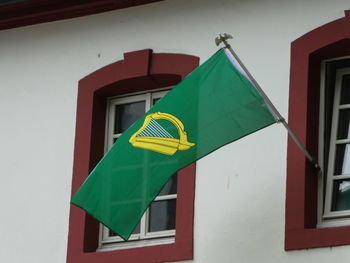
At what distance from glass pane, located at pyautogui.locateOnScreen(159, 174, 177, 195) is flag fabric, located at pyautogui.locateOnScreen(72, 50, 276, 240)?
1.27m

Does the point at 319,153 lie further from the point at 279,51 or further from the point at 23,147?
the point at 23,147

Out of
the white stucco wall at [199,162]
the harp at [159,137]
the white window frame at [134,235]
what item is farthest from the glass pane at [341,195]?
the white window frame at [134,235]

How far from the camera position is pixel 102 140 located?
17391mm

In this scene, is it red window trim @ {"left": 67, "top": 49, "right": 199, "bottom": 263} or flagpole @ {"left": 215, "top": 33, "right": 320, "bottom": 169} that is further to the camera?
red window trim @ {"left": 67, "top": 49, "right": 199, "bottom": 263}

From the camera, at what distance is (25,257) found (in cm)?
1700

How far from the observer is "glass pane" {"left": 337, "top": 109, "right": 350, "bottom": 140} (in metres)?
16.1

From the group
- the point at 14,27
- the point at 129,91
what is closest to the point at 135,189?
the point at 129,91

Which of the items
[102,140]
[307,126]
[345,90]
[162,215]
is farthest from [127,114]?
[345,90]

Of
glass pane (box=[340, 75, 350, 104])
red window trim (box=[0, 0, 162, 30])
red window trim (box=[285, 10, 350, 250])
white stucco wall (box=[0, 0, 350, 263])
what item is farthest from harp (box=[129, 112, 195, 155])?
red window trim (box=[0, 0, 162, 30])

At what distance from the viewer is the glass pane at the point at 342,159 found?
52.3 feet

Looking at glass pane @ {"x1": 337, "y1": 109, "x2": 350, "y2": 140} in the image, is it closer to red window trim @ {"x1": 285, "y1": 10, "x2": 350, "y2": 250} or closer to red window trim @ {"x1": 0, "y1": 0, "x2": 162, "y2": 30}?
red window trim @ {"x1": 285, "y1": 10, "x2": 350, "y2": 250}

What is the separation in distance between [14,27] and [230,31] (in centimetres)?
269

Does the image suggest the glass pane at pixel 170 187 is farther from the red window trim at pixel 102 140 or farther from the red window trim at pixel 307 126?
the red window trim at pixel 307 126

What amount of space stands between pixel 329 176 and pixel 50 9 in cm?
371
